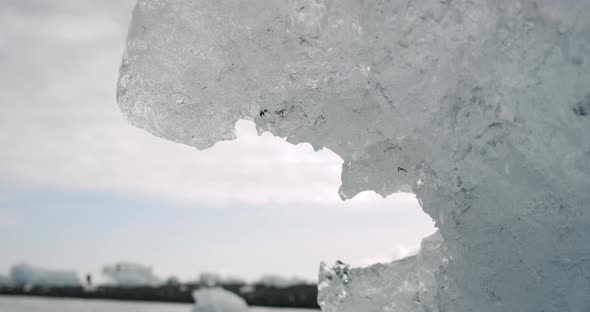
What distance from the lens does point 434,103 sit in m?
2.43

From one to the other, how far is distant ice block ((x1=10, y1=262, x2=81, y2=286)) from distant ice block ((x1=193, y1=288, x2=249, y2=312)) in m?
47.5

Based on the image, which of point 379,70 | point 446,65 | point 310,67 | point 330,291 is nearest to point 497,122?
point 446,65

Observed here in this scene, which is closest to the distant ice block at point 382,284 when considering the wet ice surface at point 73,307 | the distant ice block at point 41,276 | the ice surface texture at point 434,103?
the ice surface texture at point 434,103

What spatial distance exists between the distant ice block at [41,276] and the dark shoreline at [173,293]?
73.3 inches

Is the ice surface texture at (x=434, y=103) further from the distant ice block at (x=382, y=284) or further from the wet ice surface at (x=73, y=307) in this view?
the wet ice surface at (x=73, y=307)

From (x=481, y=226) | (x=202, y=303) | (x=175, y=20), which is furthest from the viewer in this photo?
(x=202, y=303)

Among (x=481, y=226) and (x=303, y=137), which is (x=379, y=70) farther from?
(x=481, y=226)

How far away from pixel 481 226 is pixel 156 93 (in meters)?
1.47

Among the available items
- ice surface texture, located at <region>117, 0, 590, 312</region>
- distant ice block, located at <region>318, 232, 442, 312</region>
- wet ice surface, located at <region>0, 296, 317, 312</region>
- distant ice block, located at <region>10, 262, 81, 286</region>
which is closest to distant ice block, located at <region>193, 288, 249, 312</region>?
distant ice block, located at <region>318, 232, 442, 312</region>

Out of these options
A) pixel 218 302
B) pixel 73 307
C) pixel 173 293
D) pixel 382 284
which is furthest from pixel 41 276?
pixel 382 284

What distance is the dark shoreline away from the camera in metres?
53.0

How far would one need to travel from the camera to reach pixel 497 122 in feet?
7.54

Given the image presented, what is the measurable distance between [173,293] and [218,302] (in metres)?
53.2

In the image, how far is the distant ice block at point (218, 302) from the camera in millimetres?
15406
